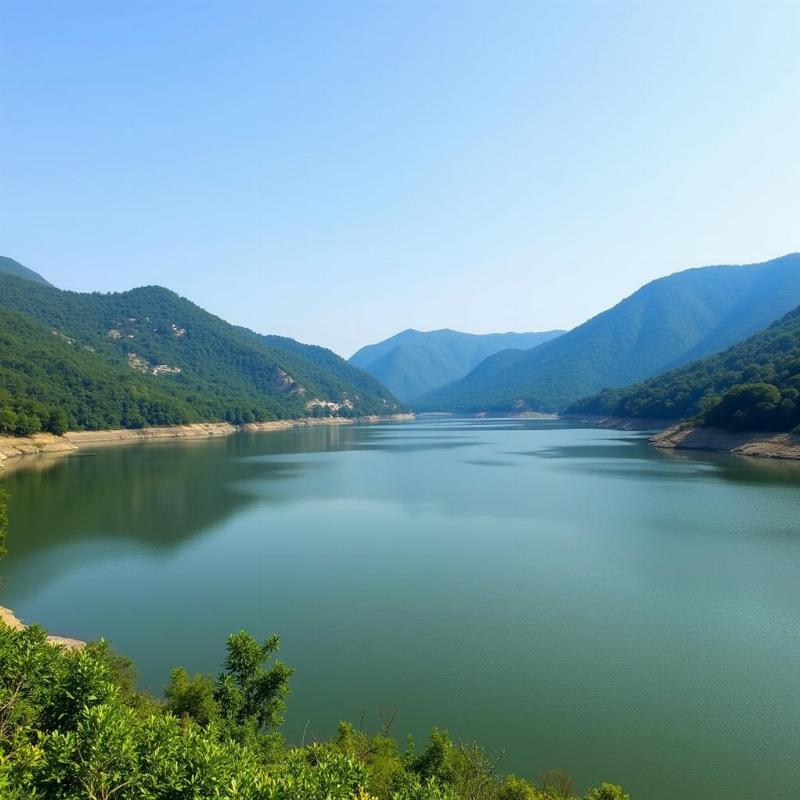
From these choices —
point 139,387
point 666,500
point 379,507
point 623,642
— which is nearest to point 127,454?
point 139,387

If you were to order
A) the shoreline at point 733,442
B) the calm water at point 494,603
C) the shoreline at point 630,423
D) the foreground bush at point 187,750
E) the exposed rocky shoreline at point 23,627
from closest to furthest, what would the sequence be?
the foreground bush at point 187,750 < the calm water at point 494,603 < the exposed rocky shoreline at point 23,627 < the shoreline at point 733,442 < the shoreline at point 630,423

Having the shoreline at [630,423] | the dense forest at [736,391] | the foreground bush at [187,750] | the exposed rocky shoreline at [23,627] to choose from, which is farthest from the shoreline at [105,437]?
the shoreline at [630,423]

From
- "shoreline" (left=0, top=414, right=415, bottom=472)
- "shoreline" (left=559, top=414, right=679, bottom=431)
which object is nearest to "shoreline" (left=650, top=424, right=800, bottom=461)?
"shoreline" (left=559, top=414, right=679, bottom=431)

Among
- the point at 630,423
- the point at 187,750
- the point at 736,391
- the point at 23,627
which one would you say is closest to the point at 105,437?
the point at 23,627

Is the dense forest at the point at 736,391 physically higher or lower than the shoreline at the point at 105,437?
higher

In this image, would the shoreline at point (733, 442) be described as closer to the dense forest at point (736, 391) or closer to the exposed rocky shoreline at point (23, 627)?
the dense forest at point (736, 391)

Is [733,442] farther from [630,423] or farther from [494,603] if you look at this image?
[494,603]

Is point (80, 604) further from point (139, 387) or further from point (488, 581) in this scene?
point (139, 387)
